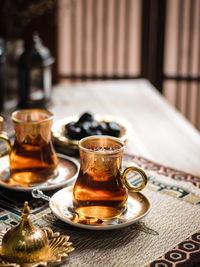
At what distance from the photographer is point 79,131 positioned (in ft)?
A: 3.82

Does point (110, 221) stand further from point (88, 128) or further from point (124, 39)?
point (124, 39)

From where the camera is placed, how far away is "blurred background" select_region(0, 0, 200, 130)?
8.46 feet

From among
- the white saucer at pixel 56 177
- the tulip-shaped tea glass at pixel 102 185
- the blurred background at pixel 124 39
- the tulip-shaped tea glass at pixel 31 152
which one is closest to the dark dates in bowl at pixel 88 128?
the white saucer at pixel 56 177

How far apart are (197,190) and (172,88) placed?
189 centimetres

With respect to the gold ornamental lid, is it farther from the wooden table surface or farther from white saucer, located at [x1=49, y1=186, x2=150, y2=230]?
the wooden table surface

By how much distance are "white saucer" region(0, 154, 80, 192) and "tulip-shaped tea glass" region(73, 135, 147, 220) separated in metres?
0.13

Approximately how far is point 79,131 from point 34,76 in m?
0.49

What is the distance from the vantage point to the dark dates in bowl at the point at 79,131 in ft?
3.76

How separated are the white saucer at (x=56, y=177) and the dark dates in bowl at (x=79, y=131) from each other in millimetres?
102

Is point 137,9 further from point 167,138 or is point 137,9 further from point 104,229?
point 104,229

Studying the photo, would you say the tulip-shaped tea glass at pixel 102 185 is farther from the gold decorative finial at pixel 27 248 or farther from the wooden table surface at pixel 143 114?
the wooden table surface at pixel 143 114

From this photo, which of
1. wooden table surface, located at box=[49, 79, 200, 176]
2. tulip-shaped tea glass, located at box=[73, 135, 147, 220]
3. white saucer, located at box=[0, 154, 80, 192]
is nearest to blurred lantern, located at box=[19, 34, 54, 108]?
wooden table surface, located at box=[49, 79, 200, 176]

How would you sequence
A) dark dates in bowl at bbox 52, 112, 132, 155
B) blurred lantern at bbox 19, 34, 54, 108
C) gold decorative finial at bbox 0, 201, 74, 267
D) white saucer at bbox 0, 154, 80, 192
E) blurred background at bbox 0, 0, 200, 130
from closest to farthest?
1. gold decorative finial at bbox 0, 201, 74, 267
2. white saucer at bbox 0, 154, 80, 192
3. dark dates in bowl at bbox 52, 112, 132, 155
4. blurred lantern at bbox 19, 34, 54, 108
5. blurred background at bbox 0, 0, 200, 130

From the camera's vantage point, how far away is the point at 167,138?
1.35 m
